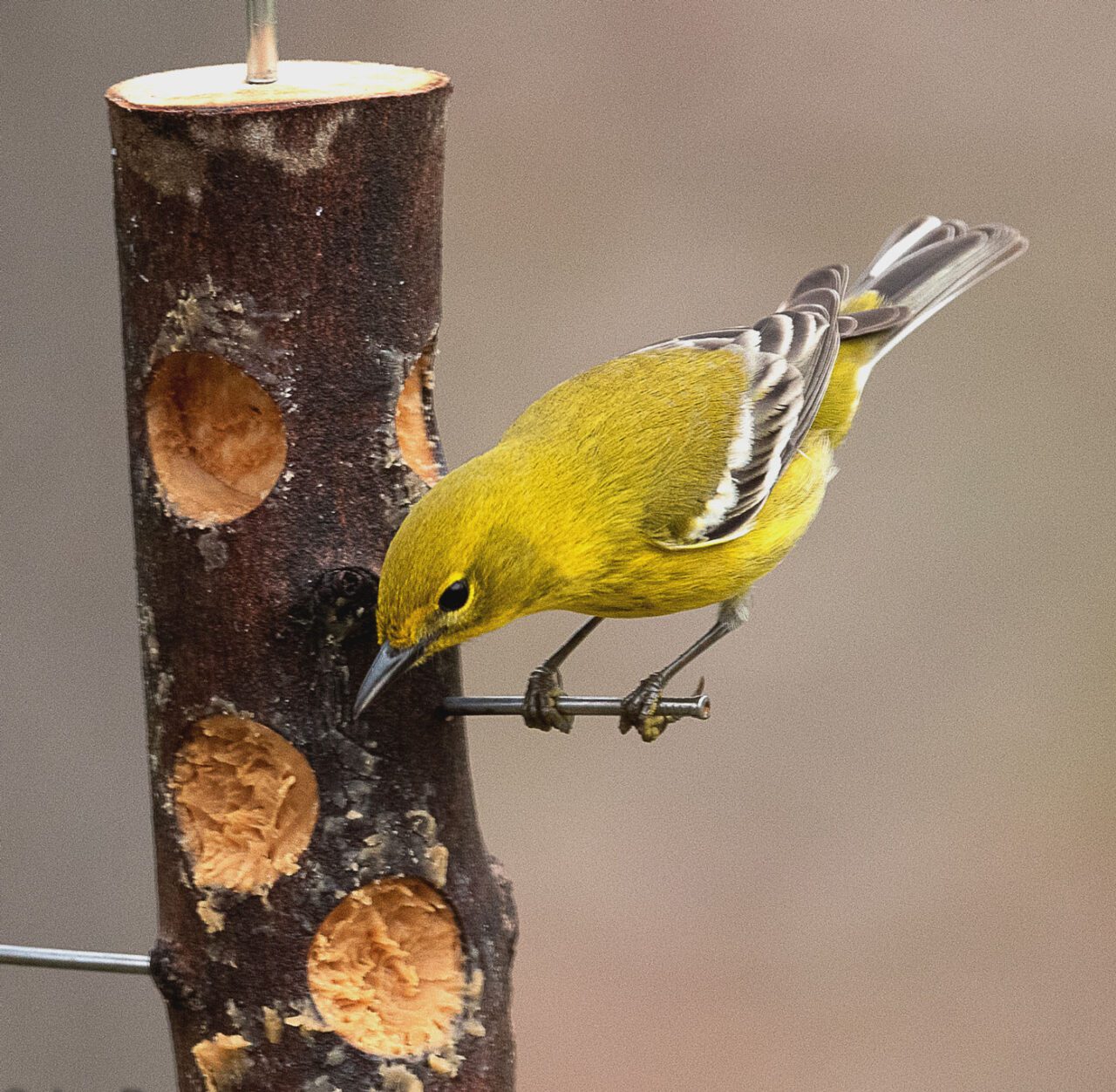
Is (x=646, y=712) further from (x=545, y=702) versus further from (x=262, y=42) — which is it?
(x=262, y=42)

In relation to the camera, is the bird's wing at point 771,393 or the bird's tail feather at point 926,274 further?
the bird's tail feather at point 926,274

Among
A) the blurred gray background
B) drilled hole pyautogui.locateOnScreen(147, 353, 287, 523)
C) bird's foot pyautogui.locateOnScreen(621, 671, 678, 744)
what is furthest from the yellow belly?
the blurred gray background

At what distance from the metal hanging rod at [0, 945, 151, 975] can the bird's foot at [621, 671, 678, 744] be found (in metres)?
0.99

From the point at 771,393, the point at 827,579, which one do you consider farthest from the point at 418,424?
the point at 827,579

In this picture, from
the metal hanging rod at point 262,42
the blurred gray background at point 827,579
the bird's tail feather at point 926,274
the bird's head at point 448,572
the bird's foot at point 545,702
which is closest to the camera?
the bird's head at point 448,572

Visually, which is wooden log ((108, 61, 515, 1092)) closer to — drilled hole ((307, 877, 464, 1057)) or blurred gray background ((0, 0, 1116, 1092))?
drilled hole ((307, 877, 464, 1057))

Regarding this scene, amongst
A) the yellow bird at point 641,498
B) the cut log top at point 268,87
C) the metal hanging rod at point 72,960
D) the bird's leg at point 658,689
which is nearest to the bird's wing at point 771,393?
the yellow bird at point 641,498

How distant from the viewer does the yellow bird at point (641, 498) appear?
10.0 ft

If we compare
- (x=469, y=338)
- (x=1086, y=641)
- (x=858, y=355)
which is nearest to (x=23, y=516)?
(x=858, y=355)

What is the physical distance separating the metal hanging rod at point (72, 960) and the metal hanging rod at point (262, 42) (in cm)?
156

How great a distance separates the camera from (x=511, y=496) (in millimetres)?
3248

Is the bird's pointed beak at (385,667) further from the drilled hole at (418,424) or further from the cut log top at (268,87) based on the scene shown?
the cut log top at (268,87)

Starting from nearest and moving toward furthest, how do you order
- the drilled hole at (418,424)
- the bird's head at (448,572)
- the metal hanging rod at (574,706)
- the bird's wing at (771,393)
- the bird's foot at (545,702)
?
the bird's head at (448,572), the metal hanging rod at (574,706), the drilled hole at (418,424), the bird's foot at (545,702), the bird's wing at (771,393)

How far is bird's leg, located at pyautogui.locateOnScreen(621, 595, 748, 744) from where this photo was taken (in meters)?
3.47
